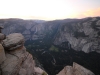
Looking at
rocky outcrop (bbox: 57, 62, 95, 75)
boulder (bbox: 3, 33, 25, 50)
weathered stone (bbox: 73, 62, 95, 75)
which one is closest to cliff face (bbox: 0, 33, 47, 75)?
boulder (bbox: 3, 33, 25, 50)

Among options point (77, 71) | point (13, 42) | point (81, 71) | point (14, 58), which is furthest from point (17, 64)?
point (81, 71)

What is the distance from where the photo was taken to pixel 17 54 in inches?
1183

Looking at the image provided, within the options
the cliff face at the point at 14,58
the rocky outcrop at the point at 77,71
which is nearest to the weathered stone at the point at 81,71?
the rocky outcrop at the point at 77,71

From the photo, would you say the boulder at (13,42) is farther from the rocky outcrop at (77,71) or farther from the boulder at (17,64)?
the rocky outcrop at (77,71)

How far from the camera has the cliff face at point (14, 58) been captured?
2641 centimetres

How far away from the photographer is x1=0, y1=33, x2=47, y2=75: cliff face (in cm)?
2641

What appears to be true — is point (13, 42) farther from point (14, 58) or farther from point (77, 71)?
point (77, 71)

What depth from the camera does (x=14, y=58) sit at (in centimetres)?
2845

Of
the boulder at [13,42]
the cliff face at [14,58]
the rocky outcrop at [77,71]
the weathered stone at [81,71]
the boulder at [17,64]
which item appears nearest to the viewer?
the boulder at [17,64]

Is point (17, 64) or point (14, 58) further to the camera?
point (14, 58)

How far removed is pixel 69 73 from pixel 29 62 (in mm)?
10201

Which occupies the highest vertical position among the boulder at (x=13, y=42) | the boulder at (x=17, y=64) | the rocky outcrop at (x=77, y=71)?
the boulder at (x=13, y=42)

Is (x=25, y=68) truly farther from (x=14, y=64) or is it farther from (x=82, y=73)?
(x=82, y=73)

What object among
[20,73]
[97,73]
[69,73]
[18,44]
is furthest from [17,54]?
[97,73]
